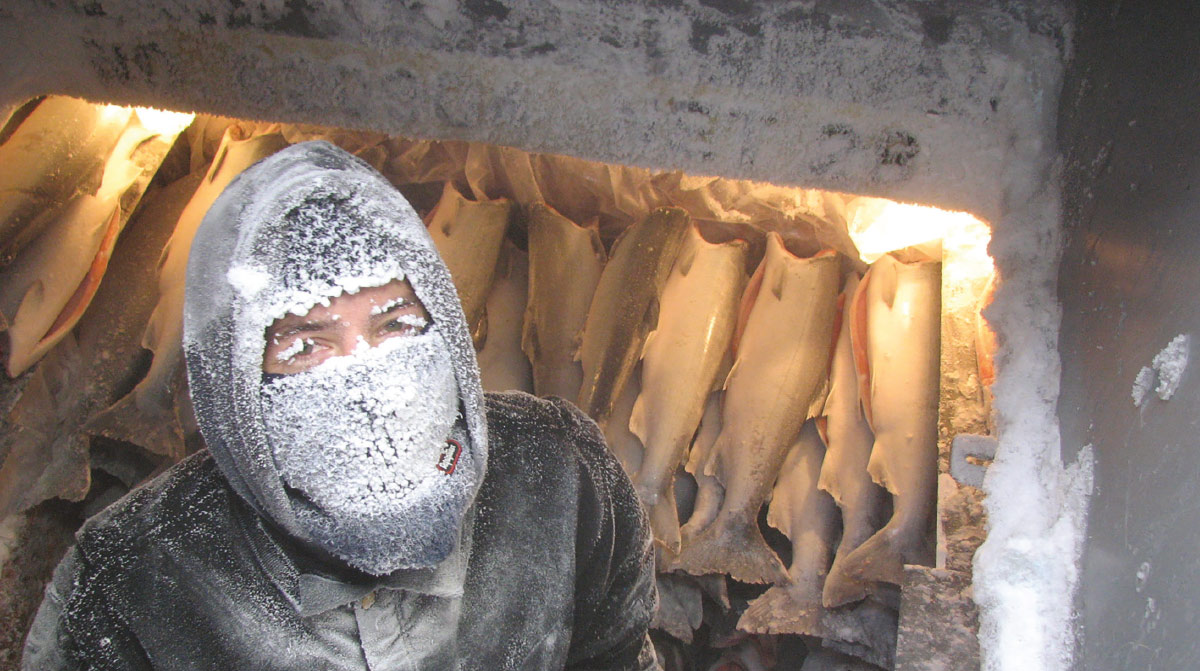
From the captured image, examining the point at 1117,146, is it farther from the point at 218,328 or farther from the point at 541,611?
the point at 218,328

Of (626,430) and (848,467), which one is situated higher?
(626,430)

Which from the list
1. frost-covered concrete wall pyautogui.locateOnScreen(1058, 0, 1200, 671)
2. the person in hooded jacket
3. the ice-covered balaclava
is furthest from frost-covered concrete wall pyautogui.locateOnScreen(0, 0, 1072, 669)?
the ice-covered balaclava

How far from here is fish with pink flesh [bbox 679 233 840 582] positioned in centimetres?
343

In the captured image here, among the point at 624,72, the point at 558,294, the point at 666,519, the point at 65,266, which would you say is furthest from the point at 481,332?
the point at 624,72

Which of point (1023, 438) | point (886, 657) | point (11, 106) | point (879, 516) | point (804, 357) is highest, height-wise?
point (11, 106)

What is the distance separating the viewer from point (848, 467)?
136 inches

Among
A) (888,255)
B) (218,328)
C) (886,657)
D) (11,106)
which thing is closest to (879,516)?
(886,657)

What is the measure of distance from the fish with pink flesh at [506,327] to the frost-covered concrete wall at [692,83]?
168 centimetres

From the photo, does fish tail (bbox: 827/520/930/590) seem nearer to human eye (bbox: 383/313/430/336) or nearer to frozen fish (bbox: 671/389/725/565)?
frozen fish (bbox: 671/389/725/565)

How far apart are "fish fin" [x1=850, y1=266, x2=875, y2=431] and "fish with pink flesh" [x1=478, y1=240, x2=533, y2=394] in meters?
1.36

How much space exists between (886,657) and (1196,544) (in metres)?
2.17

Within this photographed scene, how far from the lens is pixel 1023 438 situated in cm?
Answer: 178

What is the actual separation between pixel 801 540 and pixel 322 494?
2549mm

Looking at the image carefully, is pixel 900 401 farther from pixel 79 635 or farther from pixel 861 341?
pixel 79 635
